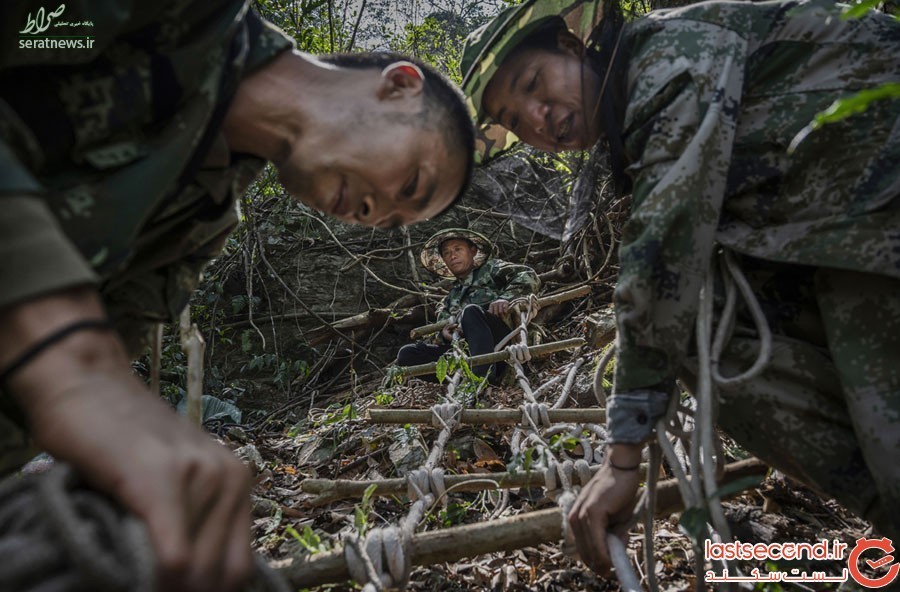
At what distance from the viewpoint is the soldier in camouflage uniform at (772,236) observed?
1290mm

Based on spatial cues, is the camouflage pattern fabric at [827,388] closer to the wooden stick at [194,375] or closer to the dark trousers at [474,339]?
the wooden stick at [194,375]

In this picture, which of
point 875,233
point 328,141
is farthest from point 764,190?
point 328,141

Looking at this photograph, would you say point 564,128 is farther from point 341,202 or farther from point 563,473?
point 563,473

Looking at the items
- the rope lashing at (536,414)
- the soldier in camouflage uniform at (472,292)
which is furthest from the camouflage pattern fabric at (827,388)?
the soldier in camouflage uniform at (472,292)

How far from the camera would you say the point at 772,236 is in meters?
1.39

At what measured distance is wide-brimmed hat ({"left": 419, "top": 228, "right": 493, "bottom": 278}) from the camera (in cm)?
640

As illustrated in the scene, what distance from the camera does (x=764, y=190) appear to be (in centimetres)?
144

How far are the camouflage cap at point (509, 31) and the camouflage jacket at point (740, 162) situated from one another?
0.27 metres

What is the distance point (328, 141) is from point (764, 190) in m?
0.98

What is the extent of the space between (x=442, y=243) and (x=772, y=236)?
202 inches

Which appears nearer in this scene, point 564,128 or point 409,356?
point 564,128

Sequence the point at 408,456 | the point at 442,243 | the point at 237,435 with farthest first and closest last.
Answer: the point at 442,243
the point at 237,435
the point at 408,456

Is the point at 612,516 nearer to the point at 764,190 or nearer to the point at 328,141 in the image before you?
the point at 764,190


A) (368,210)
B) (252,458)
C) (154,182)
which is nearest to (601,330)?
(252,458)
